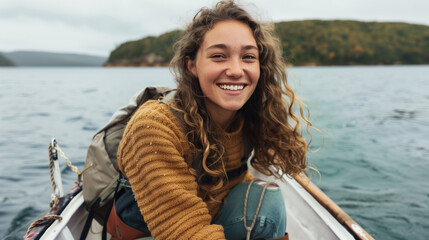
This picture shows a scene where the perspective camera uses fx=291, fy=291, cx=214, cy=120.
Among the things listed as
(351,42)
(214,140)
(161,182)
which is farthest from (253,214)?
(351,42)

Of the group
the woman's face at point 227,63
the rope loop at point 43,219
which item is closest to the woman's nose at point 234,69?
the woman's face at point 227,63

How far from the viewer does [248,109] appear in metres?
2.01

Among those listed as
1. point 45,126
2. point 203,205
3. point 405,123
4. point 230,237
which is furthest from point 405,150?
point 45,126

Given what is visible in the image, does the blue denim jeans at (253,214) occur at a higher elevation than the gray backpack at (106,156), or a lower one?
lower

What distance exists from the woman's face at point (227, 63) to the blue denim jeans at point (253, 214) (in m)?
0.60

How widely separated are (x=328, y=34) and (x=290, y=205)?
66.6 m

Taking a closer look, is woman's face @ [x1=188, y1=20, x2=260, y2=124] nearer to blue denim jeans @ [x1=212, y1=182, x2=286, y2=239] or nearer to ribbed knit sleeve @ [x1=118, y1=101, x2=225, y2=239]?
ribbed knit sleeve @ [x1=118, y1=101, x2=225, y2=239]

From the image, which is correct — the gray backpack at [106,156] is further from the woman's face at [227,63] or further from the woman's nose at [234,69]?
the woman's nose at [234,69]

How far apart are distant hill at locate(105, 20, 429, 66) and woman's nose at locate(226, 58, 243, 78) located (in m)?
60.3

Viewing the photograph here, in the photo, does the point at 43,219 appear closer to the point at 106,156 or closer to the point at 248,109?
the point at 106,156

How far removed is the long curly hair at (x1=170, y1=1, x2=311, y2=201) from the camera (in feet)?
5.24

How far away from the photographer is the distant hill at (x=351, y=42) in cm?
6200

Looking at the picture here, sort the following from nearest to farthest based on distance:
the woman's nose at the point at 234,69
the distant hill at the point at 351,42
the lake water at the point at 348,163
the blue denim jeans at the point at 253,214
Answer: the woman's nose at the point at 234,69
the blue denim jeans at the point at 253,214
the lake water at the point at 348,163
the distant hill at the point at 351,42

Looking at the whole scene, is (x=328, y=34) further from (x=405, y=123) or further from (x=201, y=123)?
(x=201, y=123)
